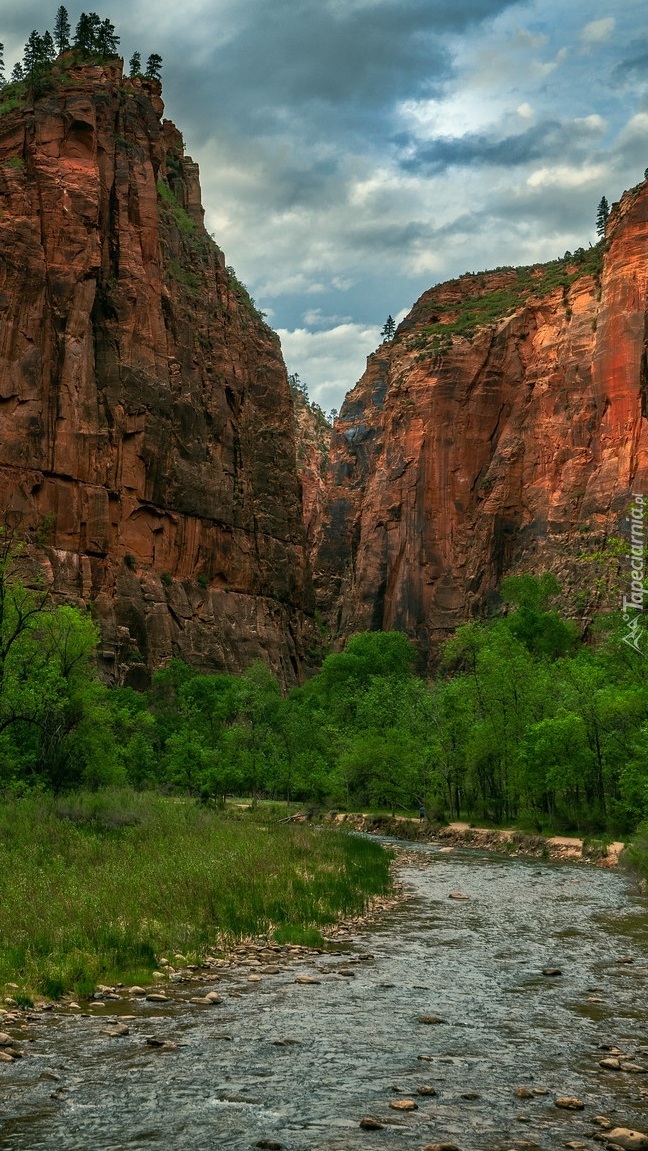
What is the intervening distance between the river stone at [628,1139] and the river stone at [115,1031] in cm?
519

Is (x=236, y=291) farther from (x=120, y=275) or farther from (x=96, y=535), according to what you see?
(x=96, y=535)

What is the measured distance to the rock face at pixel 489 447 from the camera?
94812 millimetres

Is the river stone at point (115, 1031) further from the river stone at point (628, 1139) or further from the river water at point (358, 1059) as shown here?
the river stone at point (628, 1139)

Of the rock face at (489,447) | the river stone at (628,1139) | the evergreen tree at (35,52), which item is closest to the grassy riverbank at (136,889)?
the river stone at (628,1139)

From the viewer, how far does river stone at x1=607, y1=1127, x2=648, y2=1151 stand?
24.9ft

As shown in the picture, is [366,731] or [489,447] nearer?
[366,731]

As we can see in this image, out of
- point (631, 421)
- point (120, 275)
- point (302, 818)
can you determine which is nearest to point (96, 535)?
point (120, 275)

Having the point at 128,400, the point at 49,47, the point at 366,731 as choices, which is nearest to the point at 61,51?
the point at 49,47

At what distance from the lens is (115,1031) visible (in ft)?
34.5

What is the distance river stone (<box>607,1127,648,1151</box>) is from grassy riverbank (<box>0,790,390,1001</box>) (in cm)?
700

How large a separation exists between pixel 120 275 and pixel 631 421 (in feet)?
168

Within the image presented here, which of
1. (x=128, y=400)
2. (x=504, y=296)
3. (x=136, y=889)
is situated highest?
(x=504, y=296)

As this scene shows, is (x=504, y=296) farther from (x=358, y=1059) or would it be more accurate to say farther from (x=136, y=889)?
(x=358, y=1059)

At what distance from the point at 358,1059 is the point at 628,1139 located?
3.06 m
